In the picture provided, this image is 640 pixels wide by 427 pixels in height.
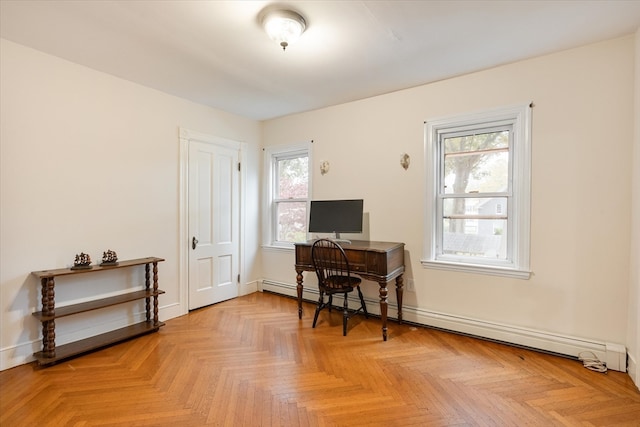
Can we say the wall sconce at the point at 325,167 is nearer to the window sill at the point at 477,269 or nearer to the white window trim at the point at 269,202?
the white window trim at the point at 269,202

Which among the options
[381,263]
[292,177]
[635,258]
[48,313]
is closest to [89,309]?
[48,313]

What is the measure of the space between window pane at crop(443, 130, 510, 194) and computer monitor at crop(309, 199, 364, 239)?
1000 millimetres

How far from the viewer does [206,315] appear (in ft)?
12.0

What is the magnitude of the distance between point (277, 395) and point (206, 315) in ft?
6.27

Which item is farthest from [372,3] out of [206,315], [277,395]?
[206,315]

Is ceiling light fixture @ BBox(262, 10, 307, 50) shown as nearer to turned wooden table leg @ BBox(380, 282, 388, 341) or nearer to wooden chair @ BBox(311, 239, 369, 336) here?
wooden chair @ BBox(311, 239, 369, 336)

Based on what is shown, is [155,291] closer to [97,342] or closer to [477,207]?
[97,342]

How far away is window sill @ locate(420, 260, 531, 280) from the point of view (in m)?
2.77

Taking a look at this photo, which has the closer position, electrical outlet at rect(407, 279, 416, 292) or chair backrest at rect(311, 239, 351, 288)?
chair backrest at rect(311, 239, 351, 288)

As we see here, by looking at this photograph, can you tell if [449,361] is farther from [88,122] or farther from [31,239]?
[88,122]

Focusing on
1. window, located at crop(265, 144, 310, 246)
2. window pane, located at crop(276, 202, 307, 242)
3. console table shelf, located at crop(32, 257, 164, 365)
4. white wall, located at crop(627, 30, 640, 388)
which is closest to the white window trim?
window, located at crop(265, 144, 310, 246)

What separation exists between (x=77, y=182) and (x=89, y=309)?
115 centimetres

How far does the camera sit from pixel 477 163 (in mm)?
3088

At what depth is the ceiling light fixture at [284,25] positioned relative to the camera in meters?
2.03
